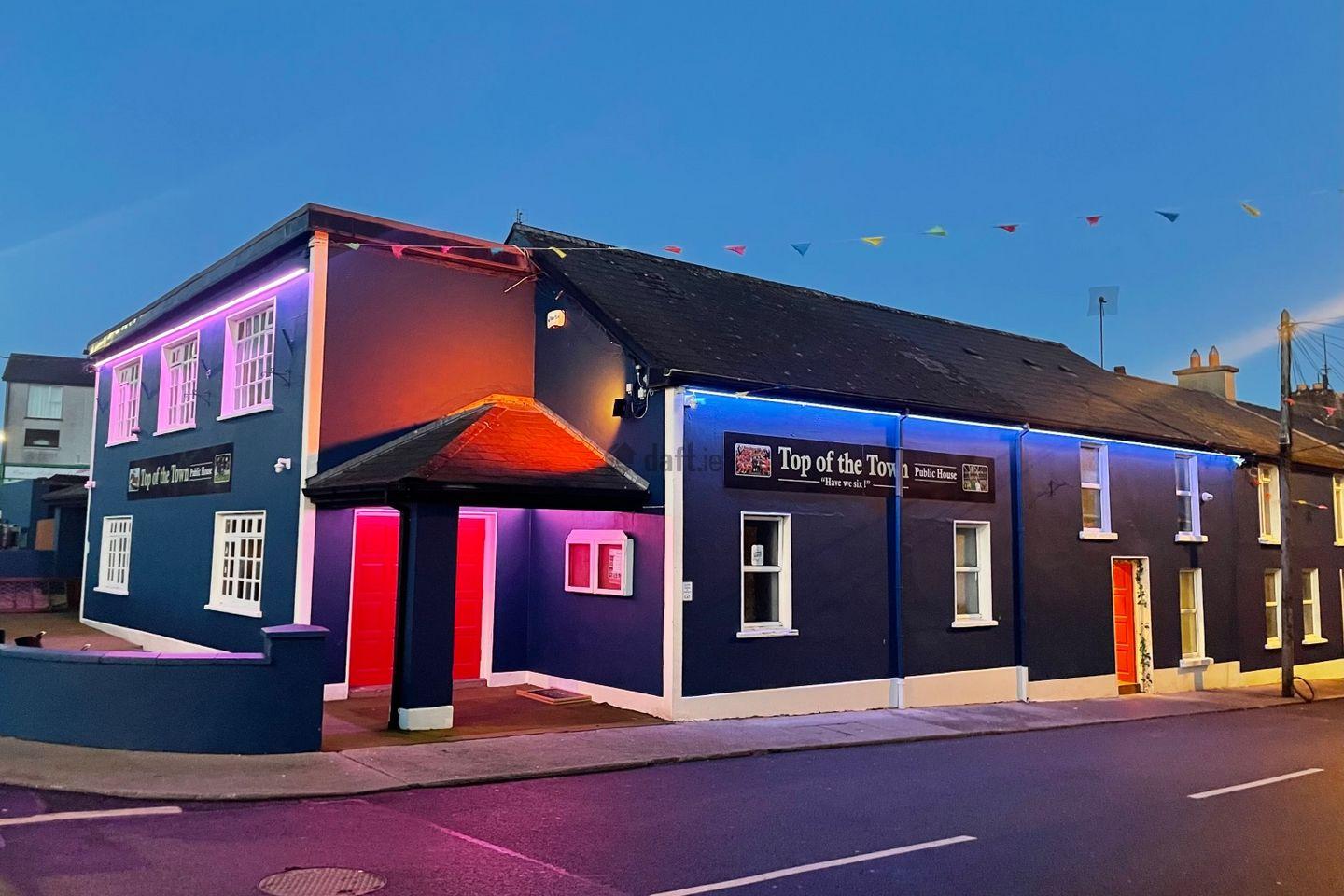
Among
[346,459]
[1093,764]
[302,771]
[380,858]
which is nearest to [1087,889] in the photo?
[380,858]

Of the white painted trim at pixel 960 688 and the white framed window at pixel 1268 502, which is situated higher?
the white framed window at pixel 1268 502

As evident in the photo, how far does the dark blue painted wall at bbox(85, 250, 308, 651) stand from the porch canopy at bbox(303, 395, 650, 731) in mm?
1333

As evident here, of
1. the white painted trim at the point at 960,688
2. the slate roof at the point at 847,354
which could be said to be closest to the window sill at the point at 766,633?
the white painted trim at the point at 960,688

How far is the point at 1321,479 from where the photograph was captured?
974 inches

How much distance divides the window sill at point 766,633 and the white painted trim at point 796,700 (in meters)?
0.74

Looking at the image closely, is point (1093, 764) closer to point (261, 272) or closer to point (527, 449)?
point (527, 449)

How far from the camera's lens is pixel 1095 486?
18.8 meters

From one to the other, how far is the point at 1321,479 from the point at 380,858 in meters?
25.9

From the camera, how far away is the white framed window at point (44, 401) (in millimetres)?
54375

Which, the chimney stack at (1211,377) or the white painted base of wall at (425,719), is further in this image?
the chimney stack at (1211,377)

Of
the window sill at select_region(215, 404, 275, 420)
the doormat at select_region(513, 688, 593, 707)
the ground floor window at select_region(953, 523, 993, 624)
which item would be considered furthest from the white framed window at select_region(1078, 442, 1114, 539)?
the window sill at select_region(215, 404, 275, 420)

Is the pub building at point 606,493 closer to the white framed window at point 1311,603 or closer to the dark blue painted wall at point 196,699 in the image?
the dark blue painted wall at point 196,699

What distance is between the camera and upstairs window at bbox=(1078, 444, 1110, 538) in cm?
1873

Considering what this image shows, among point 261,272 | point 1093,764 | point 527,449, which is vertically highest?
point 261,272
